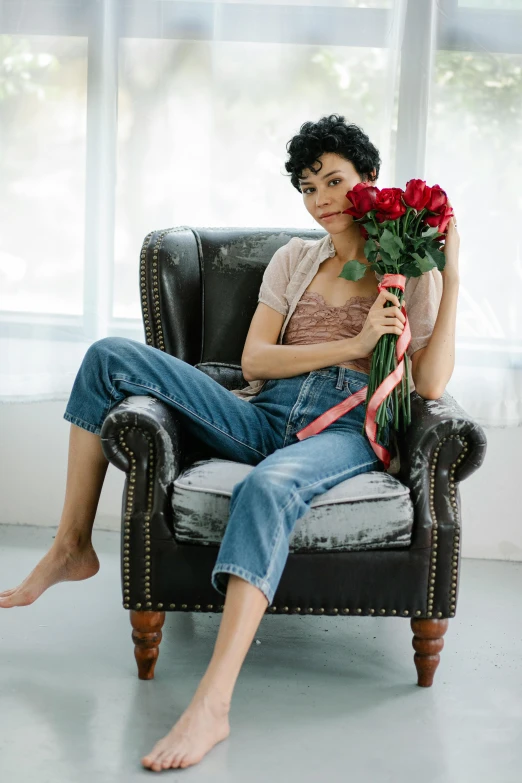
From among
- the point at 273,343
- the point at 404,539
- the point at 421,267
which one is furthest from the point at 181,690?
the point at 421,267

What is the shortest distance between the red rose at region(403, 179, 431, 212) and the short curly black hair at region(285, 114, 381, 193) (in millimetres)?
294

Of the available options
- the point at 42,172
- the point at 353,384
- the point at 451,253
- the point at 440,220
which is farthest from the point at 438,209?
the point at 42,172

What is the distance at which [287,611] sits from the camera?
74.7 inches

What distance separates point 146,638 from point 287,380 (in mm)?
725

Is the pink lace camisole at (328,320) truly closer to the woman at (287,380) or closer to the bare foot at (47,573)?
the woman at (287,380)

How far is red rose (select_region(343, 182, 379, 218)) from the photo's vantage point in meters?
2.04

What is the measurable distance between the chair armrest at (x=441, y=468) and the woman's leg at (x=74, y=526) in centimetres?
76

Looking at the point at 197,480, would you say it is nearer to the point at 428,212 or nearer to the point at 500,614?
the point at 428,212

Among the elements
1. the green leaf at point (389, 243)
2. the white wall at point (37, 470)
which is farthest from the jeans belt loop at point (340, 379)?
the white wall at point (37, 470)

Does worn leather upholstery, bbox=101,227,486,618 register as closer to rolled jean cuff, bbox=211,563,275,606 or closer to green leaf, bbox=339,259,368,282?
rolled jean cuff, bbox=211,563,275,606

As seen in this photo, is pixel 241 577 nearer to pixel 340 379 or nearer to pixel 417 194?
pixel 340 379

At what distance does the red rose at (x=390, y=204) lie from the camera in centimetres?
198

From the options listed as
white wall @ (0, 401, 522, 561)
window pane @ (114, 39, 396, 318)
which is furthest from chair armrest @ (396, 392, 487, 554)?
white wall @ (0, 401, 522, 561)

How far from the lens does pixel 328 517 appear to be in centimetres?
185
